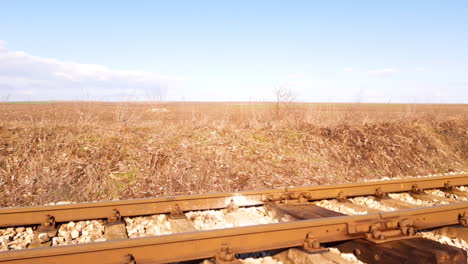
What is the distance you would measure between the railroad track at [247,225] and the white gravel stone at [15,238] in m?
0.02

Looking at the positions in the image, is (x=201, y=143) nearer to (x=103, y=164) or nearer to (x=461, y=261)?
(x=103, y=164)

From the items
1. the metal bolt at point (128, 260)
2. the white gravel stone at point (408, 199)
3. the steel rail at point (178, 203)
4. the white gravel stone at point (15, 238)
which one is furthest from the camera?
the white gravel stone at point (408, 199)

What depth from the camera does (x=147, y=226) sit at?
199 inches

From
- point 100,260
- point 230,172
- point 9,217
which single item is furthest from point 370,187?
point 9,217

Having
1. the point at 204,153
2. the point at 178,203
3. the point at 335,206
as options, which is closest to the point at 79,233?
the point at 178,203

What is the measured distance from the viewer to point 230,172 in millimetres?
8430

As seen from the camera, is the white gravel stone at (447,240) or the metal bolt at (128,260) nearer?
the metal bolt at (128,260)

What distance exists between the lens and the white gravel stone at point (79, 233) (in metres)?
4.48

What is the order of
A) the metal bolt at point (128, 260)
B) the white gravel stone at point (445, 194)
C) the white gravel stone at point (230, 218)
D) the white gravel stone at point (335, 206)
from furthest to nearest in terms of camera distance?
1. the white gravel stone at point (445, 194)
2. the white gravel stone at point (335, 206)
3. the white gravel stone at point (230, 218)
4. the metal bolt at point (128, 260)

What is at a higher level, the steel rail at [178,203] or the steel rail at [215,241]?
the steel rail at [215,241]

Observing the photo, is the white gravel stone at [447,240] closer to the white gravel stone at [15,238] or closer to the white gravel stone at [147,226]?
the white gravel stone at [147,226]

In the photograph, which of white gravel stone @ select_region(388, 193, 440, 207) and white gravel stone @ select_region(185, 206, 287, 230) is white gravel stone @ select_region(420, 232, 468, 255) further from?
white gravel stone @ select_region(388, 193, 440, 207)

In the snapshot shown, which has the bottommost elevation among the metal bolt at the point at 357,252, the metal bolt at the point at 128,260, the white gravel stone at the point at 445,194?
the white gravel stone at the point at 445,194

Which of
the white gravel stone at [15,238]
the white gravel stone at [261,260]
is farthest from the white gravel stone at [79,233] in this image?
the white gravel stone at [261,260]
